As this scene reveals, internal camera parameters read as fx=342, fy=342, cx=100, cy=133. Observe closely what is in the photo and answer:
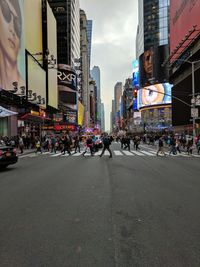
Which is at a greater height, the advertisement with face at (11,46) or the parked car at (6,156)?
the advertisement with face at (11,46)

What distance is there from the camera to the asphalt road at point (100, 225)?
4355mm

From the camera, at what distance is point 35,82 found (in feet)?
181

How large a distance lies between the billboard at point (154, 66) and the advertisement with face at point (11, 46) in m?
77.3

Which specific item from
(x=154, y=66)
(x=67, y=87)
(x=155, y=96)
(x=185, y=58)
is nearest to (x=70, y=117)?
(x=67, y=87)

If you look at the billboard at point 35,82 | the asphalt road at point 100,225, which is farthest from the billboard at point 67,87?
the asphalt road at point 100,225

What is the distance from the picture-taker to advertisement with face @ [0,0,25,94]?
38.6 m

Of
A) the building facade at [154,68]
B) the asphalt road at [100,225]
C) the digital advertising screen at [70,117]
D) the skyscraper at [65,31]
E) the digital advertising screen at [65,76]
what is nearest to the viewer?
the asphalt road at [100,225]

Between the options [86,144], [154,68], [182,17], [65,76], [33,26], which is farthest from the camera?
[154,68]

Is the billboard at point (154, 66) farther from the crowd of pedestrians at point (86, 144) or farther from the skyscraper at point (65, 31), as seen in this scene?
the crowd of pedestrians at point (86, 144)

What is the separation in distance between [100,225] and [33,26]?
57.9 metres

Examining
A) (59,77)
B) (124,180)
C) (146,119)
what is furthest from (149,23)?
(124,180)

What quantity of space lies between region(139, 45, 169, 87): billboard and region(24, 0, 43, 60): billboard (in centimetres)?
6096

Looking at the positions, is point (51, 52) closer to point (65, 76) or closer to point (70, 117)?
point (65, 76)

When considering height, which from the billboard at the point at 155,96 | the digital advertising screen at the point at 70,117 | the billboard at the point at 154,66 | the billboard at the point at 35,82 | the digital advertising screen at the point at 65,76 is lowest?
the digital advertising screen at the point at 70,117
